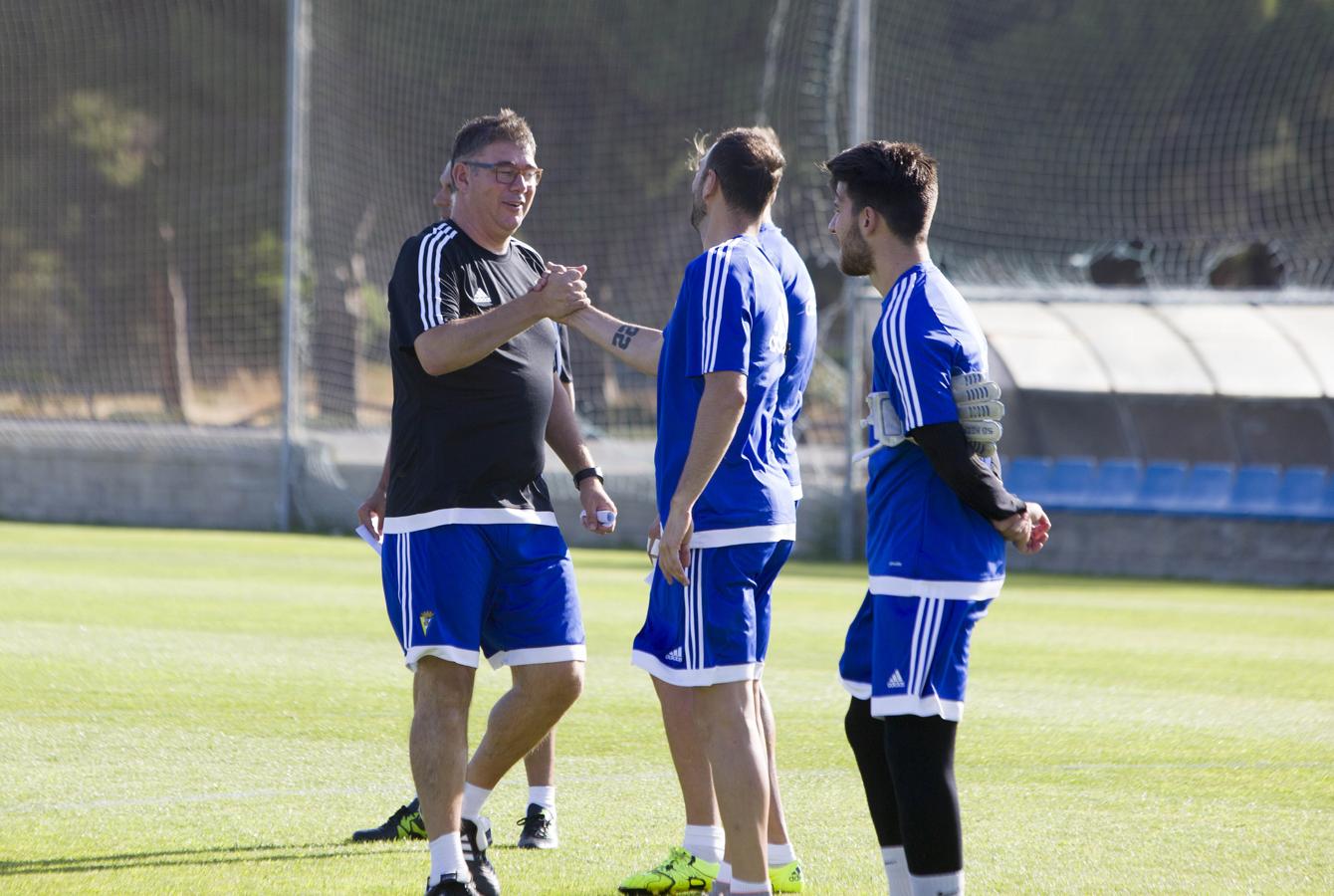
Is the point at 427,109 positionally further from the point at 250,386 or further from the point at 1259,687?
the point at 1259,687

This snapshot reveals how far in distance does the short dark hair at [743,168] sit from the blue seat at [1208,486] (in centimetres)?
1528

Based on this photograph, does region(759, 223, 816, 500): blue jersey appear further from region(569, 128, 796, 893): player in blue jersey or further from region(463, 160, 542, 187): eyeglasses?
region(463, 160, 542, 187): eyeglasses

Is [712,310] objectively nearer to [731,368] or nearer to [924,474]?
[731,368]

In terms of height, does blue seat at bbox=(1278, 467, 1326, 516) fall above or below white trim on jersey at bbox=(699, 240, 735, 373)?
below

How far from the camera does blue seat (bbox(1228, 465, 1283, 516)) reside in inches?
778

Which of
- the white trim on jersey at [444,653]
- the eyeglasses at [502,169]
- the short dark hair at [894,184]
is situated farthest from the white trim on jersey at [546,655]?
the short dark hair at [894,184]

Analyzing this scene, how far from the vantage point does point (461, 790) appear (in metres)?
5.11

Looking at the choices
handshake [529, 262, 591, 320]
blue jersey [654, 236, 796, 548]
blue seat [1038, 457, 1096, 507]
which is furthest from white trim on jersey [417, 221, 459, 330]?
blue seat [1038, 457, 1096, 507]

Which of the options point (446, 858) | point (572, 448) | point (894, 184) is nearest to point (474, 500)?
point (572, 448)

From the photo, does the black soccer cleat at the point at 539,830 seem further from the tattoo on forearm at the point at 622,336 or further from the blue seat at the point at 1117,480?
the blue seat at the point at 1117,480

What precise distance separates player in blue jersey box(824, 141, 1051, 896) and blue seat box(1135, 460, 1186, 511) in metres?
16.0

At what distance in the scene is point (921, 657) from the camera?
4.29 m

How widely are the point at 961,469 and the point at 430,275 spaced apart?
70.1 inches

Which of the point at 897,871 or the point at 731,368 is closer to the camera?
the point at 897,871
